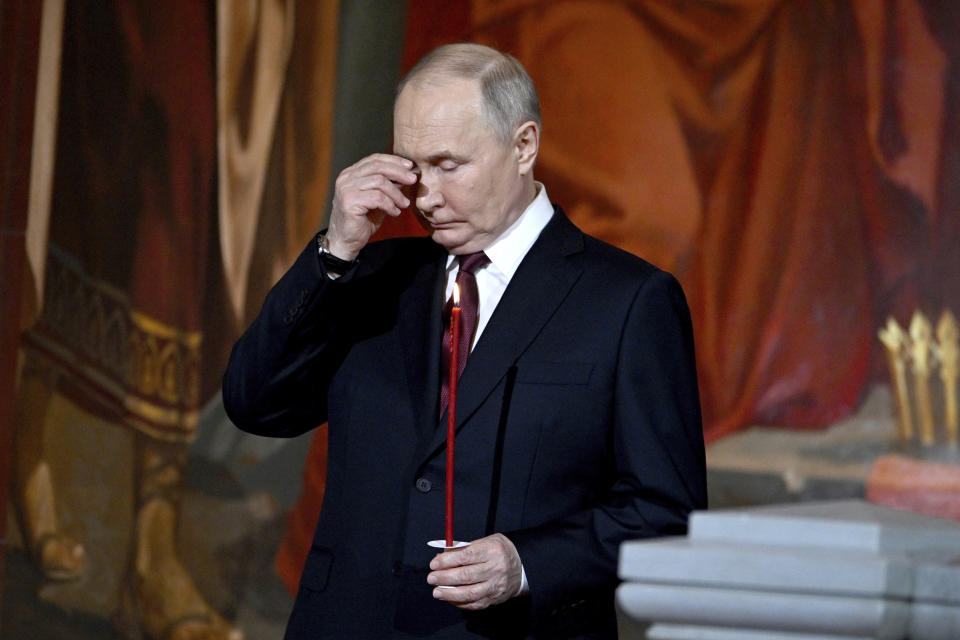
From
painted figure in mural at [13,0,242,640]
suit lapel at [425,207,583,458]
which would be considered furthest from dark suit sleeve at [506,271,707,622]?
painted figure in mural at [13,0,242,640]

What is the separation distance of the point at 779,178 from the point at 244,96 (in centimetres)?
263

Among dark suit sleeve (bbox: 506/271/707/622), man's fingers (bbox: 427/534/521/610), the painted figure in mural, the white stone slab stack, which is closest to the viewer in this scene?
the white stone slab stack

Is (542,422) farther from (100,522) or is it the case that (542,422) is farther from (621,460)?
(100,522)


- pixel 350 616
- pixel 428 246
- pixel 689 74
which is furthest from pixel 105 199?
pixel 350 616

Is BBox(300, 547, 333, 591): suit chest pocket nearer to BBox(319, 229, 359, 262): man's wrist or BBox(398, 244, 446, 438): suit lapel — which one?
BBox(398, 244, 446, 438): suit lapel

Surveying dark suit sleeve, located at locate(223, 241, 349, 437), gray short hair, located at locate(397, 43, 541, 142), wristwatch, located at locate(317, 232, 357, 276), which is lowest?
dark suit sleeve, located at locate(223, 241, 349, 437)

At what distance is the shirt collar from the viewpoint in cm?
267

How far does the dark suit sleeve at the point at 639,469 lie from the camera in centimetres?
237

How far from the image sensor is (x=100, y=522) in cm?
635

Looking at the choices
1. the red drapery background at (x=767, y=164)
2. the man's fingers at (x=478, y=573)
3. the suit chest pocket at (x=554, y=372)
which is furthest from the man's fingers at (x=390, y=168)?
the red drapery background at (x=767, y=164)

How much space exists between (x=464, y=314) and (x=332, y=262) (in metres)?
0.29

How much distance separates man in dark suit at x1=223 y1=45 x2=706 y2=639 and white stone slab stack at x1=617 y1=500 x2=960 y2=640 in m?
0.90

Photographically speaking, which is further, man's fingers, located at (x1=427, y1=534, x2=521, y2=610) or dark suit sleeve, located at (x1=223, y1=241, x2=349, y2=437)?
dark suit sleeve, located at (x1=223, y1=241, x2=349, y2=437)

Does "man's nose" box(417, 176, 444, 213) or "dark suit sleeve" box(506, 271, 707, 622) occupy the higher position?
"man's nose" box(417, 176, 444, 213)
